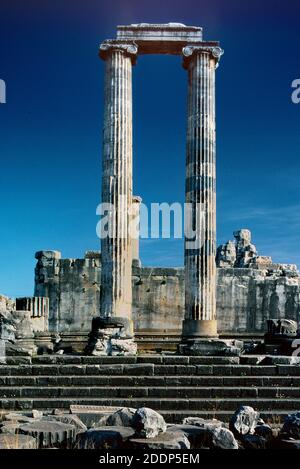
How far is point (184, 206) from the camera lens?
18.2 metres

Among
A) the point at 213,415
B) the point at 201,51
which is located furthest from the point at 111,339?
the point at 201,51

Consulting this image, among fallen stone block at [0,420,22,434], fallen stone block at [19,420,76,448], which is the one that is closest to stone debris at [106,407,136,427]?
fallen stone block at [19,420,76,448]

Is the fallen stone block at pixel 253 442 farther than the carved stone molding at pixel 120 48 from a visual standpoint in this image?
No

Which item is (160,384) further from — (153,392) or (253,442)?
(253,442)

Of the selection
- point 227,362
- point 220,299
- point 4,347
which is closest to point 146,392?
point 227,362

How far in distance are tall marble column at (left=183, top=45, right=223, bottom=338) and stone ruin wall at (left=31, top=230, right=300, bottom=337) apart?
5.44 metres

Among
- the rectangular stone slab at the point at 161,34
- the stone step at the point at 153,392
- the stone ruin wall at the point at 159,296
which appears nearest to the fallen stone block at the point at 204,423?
the stone step at the point at 153,392

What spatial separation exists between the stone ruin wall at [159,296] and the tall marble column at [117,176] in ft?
18.1

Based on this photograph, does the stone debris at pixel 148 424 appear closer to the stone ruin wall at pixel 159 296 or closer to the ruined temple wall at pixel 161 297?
the stone ruin wall at pixel 159 296

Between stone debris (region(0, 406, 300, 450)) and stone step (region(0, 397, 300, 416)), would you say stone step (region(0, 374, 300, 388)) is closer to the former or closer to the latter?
stone step (region(0, 397, 300, 416))

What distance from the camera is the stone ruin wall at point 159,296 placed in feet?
76.9

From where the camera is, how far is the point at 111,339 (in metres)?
14.3

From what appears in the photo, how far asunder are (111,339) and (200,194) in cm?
564
